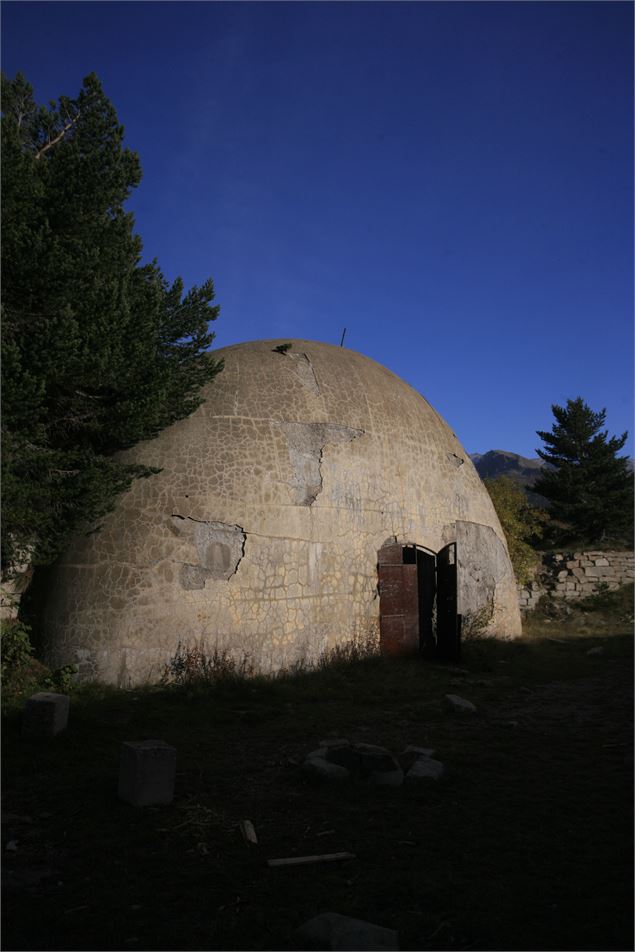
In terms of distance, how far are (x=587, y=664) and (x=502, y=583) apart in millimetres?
3220

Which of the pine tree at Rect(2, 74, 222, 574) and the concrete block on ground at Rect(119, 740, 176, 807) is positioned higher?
the pine tree at Rect(2, 74, 222, 574)

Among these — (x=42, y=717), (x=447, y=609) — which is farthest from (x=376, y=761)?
(x=447, y=609)

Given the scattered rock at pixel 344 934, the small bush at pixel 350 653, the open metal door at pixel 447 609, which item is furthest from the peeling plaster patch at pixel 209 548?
the scattered rock at pixel 344 934

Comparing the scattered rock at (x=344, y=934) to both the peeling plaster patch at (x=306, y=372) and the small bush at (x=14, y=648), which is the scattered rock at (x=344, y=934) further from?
the peeling plaster patch at (x=306, y=372)

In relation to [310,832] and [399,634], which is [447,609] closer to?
[399,634]

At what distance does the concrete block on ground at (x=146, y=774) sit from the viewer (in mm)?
5270

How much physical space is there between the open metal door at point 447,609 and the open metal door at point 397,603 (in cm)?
66

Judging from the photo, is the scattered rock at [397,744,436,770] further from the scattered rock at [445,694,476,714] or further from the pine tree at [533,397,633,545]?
the pine tree at [533,397,633,545]

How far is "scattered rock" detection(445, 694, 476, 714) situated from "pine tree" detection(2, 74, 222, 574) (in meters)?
6.23

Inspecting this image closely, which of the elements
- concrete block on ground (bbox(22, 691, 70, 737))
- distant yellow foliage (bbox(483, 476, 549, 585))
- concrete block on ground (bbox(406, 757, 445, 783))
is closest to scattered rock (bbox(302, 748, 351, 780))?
concrete block on ground (bbox(406, 757, 445, 783))

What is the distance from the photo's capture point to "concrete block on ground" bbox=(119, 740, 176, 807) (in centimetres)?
527

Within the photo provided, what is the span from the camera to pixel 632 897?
360 cm

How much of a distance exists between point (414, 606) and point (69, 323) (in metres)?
8.74

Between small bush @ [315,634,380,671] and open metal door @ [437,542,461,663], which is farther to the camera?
open metal door @ [437,542,461,663]
